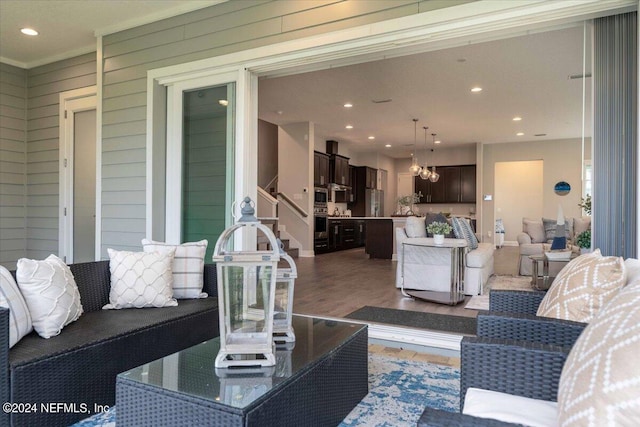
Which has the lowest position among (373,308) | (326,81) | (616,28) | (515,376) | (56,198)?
(373,308)

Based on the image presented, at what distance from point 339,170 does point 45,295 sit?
9612 millimetres

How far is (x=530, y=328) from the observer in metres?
1.62

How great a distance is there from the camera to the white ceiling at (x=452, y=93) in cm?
502

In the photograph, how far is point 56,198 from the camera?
221 inches

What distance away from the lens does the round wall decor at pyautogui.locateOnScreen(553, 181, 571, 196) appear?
1081cm

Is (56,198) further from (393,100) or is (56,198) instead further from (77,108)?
(393,100)

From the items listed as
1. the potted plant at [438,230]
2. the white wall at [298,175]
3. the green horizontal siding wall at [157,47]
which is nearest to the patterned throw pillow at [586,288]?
the green horizontal siding wall at [157,47]

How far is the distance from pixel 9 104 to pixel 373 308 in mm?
5660

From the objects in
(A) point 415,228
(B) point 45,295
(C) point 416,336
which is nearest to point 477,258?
(A) point 415,228

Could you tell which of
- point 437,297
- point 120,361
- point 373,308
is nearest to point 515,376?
point 120,361

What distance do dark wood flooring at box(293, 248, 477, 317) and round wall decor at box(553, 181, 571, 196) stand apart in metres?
5.66

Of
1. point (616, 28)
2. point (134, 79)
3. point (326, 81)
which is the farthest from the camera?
point (326, 81)

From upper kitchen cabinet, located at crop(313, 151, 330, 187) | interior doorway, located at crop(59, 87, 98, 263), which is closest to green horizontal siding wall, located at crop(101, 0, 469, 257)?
interior doorway, located at crop(59, 87, 98, 263)

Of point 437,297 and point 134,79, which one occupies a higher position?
point 134,79
